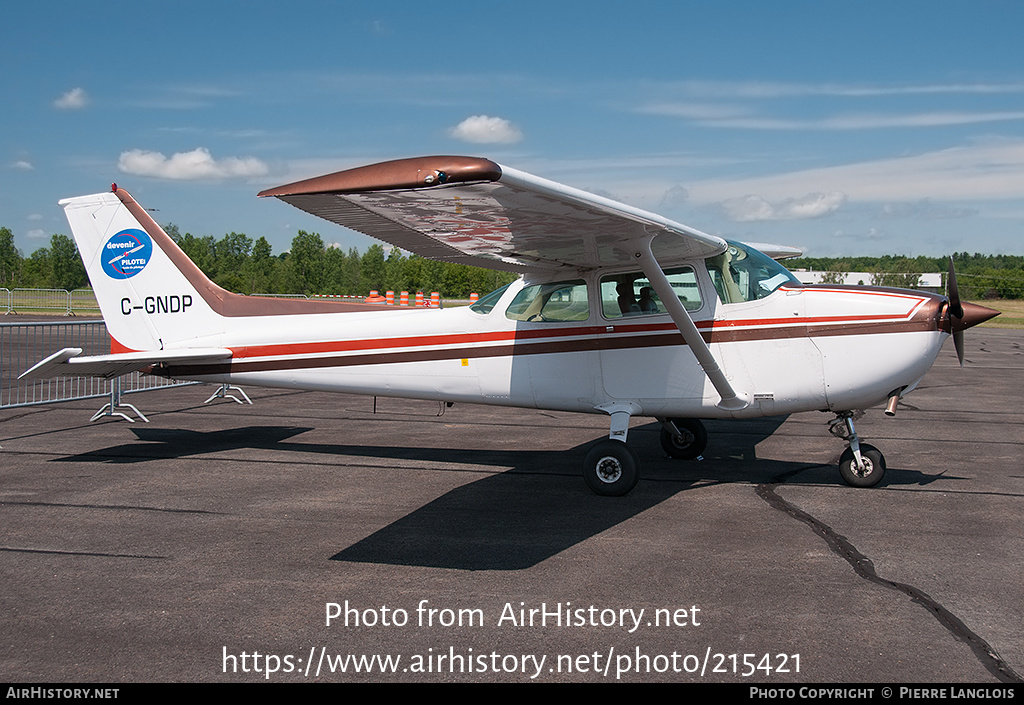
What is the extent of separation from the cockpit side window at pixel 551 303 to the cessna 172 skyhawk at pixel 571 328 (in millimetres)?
15

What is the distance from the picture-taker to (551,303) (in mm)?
7738

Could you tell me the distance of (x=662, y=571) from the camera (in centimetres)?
498

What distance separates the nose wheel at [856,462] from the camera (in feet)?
23.6

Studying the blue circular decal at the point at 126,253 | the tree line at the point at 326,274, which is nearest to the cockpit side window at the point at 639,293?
the blue circular decal at the point at 126,253

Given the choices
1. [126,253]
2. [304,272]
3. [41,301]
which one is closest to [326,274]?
[304,272]

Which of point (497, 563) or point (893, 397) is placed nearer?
point (497, 563)

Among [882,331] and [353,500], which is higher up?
[882,331]

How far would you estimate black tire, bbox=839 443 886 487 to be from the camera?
718 centimetres

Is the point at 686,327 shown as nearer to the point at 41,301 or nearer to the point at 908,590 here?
the point at 908,590

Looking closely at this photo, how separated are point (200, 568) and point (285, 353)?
12.3 feet

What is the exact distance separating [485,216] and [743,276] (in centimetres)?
304

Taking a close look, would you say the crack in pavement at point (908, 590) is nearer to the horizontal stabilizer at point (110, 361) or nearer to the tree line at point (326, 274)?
the horizontal stabilizer at point (110, 361)

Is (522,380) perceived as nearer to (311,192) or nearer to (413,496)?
(413,496)
